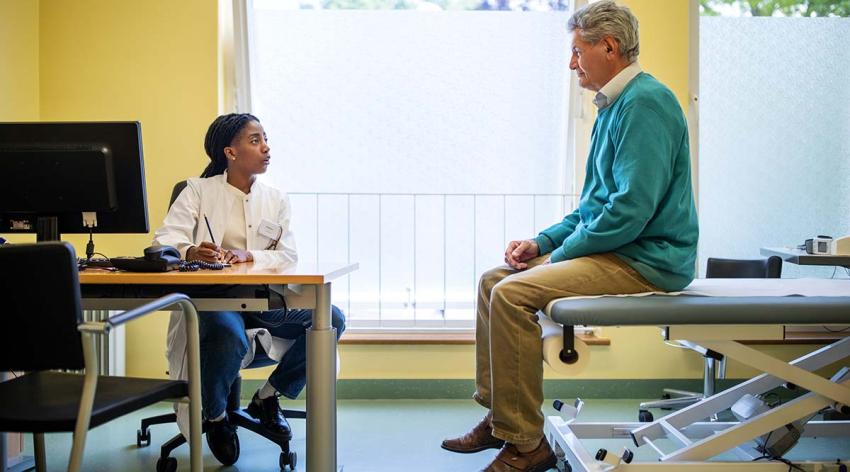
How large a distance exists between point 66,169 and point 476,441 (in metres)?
1.56

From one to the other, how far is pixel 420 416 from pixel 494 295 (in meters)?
1.27

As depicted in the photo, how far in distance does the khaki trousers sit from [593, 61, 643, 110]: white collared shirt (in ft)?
1.75

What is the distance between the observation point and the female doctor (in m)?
2.51

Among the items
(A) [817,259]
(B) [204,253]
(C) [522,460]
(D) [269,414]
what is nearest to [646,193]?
(C) [522,460]

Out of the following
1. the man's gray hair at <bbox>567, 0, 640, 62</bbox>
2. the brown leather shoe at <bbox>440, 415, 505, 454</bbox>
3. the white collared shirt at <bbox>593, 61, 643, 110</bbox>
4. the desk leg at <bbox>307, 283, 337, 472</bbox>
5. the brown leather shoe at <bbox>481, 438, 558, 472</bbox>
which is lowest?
the brown leather shoe at <bbox>440, 415, 505, 454</bbox>

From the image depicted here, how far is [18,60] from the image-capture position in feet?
11.3

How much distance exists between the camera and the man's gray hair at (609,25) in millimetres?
2396

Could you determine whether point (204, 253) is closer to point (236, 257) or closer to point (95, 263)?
point (236, 257)

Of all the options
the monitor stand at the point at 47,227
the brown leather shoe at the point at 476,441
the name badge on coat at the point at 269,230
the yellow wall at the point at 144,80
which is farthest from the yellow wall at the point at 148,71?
the brown leather shoe at the point at 476,441

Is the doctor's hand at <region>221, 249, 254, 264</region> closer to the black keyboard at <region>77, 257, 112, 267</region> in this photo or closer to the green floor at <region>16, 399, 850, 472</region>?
the black keyboard at <region>77, 257, 112, 267</region>

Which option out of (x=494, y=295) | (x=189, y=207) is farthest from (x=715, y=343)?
(x=189, y=207)

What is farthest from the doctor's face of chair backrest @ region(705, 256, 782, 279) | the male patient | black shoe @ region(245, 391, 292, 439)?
chair backrest @ region(705, 256, 782, 279)

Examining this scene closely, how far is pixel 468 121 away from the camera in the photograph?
3.78 metres

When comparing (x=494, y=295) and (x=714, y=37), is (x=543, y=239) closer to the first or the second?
(x=494, y=295)
